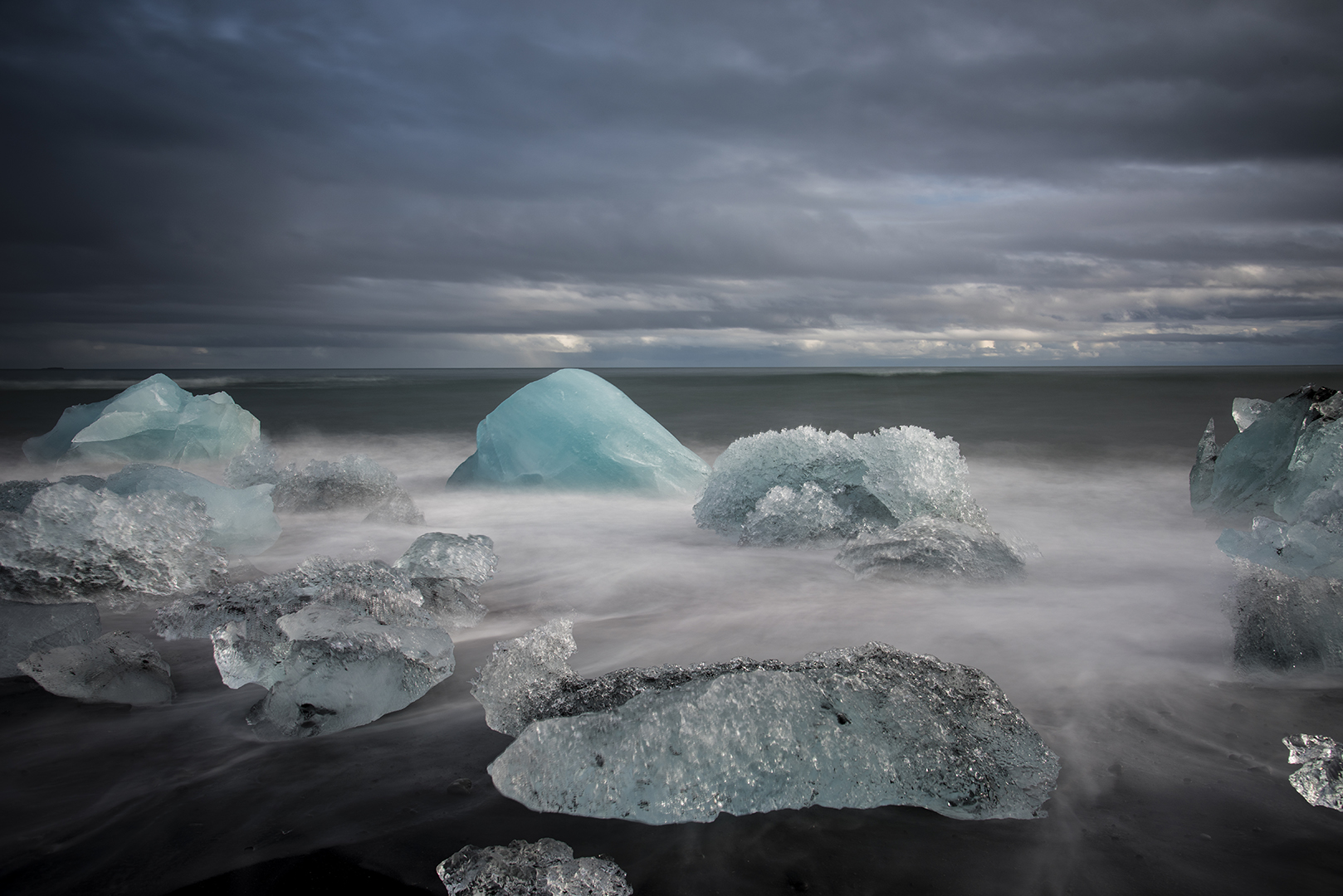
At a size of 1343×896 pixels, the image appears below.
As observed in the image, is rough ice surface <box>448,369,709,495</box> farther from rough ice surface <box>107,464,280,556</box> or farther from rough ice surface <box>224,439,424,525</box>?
rough ice surface <box>107,464,280,556</box>

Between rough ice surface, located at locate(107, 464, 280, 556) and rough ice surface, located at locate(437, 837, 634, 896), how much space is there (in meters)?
3.22

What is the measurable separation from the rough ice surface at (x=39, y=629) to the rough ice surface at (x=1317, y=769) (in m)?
3.28

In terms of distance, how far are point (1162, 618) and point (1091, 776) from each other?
59.6 inches

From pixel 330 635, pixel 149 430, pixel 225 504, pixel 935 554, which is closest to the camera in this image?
pixel 330 635

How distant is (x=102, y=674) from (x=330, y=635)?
66cm

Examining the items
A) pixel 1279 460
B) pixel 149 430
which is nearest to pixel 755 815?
pixel 1279 460

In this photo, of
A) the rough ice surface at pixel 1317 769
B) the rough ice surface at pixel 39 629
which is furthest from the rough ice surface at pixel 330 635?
the rough ice surface at pixel 1317 769

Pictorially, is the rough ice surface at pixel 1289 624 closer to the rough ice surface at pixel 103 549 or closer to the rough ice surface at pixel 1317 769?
the rough ice surface at pixel 1317 769

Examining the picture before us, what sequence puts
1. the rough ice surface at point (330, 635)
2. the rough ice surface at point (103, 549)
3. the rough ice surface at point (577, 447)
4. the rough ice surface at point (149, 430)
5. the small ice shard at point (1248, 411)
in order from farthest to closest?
the rough ice surface at point (149, 430), the rough ice surface at point (577, 447), the small ice shard at point (1248, 411), the rough ice surface at point (103, 549), the rough ice surface at point (330, 635)

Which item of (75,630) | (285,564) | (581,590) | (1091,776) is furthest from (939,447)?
(75,630)

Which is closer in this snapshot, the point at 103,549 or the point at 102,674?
the point at 102,674

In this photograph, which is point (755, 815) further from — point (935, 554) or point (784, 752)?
point (935, 554)

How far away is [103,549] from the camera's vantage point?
304 centimetres

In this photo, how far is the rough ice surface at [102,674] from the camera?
2121 mm
